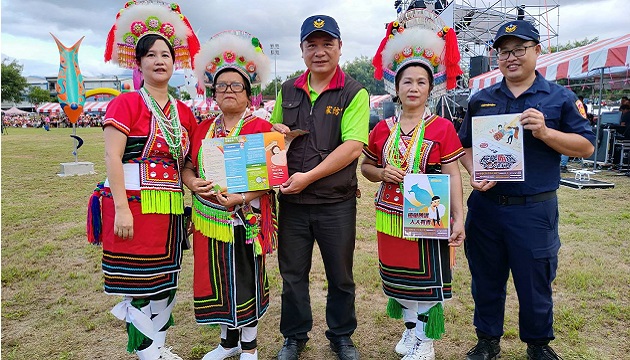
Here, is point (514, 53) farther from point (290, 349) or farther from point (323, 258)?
point (290, 349)

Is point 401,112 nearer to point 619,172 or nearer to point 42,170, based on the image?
point 619,172

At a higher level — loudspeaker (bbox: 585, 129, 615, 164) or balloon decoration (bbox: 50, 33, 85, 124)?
balloon decoration (bbox: 50, 33, 85, 124)

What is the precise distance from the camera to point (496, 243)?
2760 mm

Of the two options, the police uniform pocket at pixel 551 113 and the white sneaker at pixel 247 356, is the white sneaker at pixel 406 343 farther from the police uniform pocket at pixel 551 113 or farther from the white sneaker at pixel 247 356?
the police uniform pocket at pixel 551 113

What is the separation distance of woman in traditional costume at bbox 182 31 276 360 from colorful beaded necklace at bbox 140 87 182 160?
129mm

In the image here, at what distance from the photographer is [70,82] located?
11117 millimetres

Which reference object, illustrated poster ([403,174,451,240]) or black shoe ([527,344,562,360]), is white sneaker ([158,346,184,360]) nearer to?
illustrated poster ([403,174,451,240])

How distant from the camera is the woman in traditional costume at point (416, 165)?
2.64 metres

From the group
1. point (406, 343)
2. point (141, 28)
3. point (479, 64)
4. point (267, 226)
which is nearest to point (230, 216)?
point (267, 226)

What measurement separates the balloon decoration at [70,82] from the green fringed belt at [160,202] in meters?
9.63

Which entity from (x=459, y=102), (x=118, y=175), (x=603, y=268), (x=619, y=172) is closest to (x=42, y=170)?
(x=118, y=175)

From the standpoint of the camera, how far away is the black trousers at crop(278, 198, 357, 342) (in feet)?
9.30

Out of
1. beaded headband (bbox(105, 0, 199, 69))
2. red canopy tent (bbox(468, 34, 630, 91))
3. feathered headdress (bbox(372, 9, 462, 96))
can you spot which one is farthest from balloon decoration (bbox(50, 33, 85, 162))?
red canopy tent (bbox(468, 34, 630, 91))

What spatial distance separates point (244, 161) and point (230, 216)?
36 centimetres
